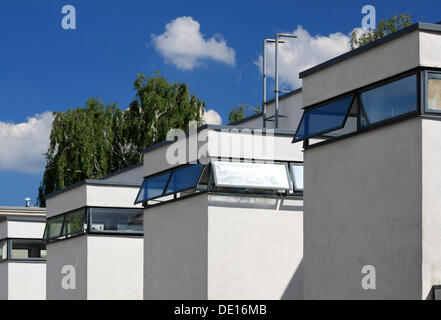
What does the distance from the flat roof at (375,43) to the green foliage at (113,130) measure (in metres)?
34.2

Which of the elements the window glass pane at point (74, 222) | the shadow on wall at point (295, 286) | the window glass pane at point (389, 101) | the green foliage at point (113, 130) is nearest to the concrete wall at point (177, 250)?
the shadow on wall at point (295, 286)

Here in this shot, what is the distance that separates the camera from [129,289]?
883 inches

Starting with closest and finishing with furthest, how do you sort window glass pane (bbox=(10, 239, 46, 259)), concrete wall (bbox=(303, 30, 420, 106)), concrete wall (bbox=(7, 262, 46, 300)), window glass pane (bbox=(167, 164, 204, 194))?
concrete wall (bbox=(303, 30, 420, 106)), window glass pane (bbox=(167, 164, 204, 194)), concrete wall (bbox=(7, 262, 46, 300)), window glass pane (bbox=(10, 239, 46, 259))

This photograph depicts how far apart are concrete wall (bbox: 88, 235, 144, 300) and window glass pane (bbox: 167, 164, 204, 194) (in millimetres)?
4783

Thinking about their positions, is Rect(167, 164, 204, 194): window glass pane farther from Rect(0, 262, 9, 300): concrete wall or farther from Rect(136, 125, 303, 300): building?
Rect(0, 262, 9, 300): concrete wall

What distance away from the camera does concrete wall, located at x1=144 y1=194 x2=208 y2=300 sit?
16.5 m

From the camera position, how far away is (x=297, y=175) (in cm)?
1723

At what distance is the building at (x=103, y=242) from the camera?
22.3 meters

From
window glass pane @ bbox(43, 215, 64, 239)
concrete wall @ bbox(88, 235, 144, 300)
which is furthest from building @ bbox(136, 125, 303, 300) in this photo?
window glass pane @ bbox(43, 215, 64, 239)

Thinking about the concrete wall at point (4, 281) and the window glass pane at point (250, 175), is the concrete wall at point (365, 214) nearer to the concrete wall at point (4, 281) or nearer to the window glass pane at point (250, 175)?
the window glass pane at point (250, 175)

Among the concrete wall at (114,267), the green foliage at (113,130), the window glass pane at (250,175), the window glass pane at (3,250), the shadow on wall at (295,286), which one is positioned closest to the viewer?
the window glass pane at (250,175)
